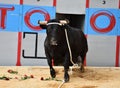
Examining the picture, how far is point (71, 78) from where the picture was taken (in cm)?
1018

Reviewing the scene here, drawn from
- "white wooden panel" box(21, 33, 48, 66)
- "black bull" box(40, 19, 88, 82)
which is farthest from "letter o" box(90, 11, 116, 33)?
"black bull" box(40, 19, 88, 82)

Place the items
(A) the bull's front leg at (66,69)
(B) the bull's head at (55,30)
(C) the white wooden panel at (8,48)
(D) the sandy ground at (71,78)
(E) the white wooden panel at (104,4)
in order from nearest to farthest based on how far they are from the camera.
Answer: (D) the sandy ground at (71,78), (B) the bull's head at (55,30), (A) the bull's front leg at (66,69), (C) the white wooden panel at (8,48), (E) the white wooden panel at (104,4)

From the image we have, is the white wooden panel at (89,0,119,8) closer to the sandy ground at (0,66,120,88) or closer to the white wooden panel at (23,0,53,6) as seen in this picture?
the white wooden panel at (23,0,53,6)

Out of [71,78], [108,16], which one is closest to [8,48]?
[71,78]

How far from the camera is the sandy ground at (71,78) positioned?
911cm

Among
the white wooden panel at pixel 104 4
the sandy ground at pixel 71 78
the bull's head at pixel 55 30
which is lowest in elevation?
the sandy ground at pixel 71 78

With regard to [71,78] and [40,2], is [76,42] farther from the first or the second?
[40,2]

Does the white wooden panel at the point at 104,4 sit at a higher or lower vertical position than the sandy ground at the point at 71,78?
higher

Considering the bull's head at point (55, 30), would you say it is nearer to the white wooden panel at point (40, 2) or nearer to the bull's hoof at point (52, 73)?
the bull's hoof at point (52, 73)

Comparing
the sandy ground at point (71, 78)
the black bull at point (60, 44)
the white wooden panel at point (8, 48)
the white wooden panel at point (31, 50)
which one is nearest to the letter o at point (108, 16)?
the sandy ground at point (71, 78)

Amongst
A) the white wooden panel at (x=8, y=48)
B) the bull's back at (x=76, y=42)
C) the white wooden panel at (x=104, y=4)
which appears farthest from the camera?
the white wooden panel at (x=104, y=4)

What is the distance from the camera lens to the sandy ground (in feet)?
29.9

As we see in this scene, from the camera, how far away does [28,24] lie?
12.0 metres

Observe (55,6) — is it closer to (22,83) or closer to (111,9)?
(111,9)
